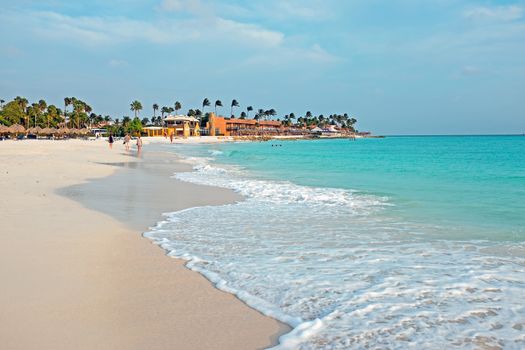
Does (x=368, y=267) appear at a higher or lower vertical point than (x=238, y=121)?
lower

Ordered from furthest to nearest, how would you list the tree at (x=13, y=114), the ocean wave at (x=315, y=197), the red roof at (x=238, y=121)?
1. the red roof at (x=238, y=121)
2. the tree at (x=13, y=114)
3. the ocean wave at (x=315, y=197)

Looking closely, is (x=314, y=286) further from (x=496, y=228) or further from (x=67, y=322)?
(x=496, y=228)

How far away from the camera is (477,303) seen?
445 centimetres

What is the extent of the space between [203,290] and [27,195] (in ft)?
26.2

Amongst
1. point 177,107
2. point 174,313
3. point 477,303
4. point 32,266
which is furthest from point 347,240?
point 177,107

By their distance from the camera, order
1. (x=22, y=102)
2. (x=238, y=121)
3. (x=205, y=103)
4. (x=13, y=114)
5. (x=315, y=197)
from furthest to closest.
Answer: (x=205, y=103) < (x=238, y=121) < (x=22, y=102) < (x=13, y=114) < (x=315, y=197)

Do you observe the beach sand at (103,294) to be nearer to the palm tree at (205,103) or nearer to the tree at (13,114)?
the tree at (13,114)

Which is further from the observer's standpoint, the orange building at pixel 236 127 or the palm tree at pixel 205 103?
the palm tree at pixel 205 103

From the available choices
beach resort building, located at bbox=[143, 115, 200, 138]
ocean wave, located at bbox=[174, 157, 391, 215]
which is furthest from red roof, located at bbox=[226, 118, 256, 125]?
ocean wave, located at bbox=[174, 157, 391, 215]

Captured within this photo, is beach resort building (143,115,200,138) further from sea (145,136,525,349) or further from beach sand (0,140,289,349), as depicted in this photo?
beach sand (0,140,289,349)

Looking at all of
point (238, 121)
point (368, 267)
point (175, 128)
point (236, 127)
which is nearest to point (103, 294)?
point (368, 267)

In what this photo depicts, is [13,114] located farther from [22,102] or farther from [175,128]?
[175,128]

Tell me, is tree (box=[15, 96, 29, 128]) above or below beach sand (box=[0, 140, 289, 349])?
above

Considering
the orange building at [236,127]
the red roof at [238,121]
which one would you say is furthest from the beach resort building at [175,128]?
the red roof at [238,121]
